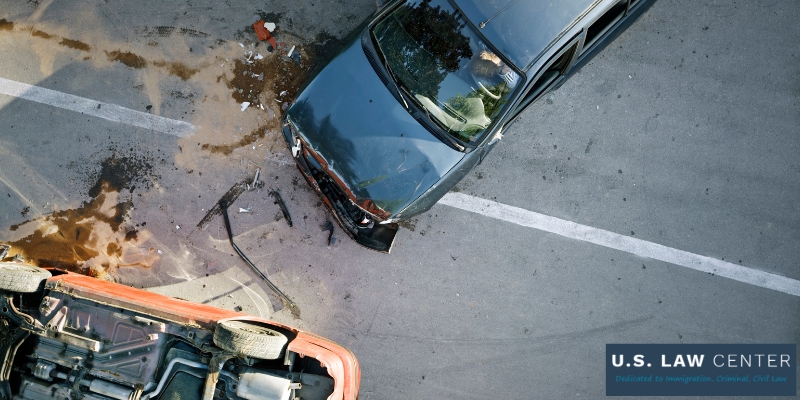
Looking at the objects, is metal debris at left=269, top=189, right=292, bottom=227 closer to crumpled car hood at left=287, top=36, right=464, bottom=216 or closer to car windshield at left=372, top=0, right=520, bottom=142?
crumpled car hood at left=287, top=36, right=464, bottom=216

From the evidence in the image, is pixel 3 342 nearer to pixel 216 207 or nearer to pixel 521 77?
pixel 216 207

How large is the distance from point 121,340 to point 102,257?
1.29 m

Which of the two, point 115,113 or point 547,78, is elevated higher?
point 547,78

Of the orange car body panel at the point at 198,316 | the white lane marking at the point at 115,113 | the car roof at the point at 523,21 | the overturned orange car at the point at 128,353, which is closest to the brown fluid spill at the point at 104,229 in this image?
the white lane marking at the point at 115,113

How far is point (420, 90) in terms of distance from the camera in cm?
394

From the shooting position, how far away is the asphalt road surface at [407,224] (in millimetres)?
4836

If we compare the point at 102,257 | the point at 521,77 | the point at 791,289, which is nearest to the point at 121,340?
the point at 102,257

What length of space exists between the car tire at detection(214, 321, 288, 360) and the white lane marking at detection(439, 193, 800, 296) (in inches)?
81.2

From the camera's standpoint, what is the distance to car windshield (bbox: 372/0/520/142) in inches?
151

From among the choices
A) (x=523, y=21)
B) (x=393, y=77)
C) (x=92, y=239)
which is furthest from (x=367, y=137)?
(x=92, y=239)

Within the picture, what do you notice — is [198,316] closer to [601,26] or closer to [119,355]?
[119,355]

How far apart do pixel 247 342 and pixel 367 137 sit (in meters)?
1.80

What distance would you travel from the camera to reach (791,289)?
16.2 feet

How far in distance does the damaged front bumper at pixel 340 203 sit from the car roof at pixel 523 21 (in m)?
1.66
